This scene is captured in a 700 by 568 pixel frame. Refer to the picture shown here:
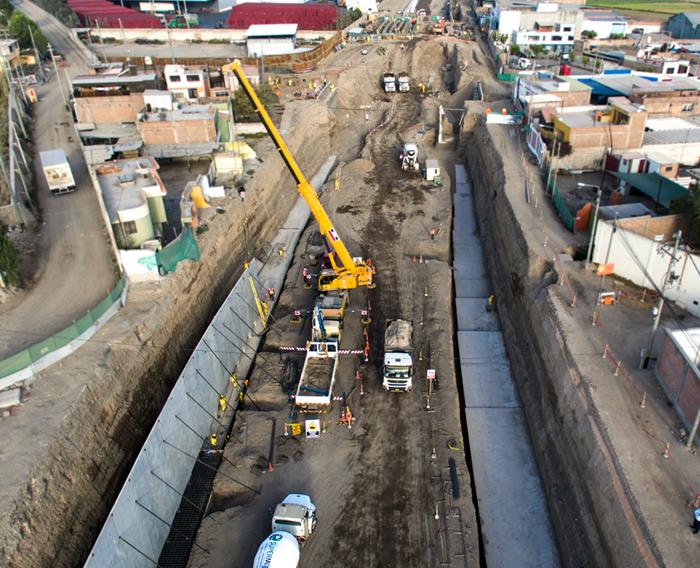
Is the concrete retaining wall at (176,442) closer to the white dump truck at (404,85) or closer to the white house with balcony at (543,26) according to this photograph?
the white dump truck at (404,85)

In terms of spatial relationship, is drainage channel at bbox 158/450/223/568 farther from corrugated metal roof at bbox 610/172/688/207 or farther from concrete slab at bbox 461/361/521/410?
corrugated metal roof at bbox 610/172/688/207

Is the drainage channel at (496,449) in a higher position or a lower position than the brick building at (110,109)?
lower

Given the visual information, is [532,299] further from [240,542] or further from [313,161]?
Answer: [313,161]

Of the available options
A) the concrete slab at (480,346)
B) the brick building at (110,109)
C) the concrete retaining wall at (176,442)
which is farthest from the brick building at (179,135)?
the concrete slab at (480,346)

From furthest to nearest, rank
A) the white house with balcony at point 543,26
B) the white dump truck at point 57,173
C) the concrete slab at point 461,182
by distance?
1. the white house with balcony at point 543,26
2. the concrete slab at point 461,182
3. the white dump truck at point 57,173

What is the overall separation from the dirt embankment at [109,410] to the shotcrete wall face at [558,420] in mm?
14367

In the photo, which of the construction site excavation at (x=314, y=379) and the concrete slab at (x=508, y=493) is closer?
the construction site excavation at (x=314, y=379)

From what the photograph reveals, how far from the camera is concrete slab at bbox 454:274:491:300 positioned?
99.8ft

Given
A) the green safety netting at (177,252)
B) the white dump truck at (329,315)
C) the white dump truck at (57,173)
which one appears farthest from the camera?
the white dump truck at (57,173)

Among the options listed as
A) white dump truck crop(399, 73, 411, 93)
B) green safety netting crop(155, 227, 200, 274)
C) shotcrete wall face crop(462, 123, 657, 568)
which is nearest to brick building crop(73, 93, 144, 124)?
green safety netting crop(155, 227, 200, 274)

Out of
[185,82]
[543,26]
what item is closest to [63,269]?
[185,82]

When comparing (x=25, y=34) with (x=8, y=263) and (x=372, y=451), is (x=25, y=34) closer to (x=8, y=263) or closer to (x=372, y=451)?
(x=8, y=263)

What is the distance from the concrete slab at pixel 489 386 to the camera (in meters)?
23.1

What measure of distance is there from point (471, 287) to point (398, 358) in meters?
9.75
